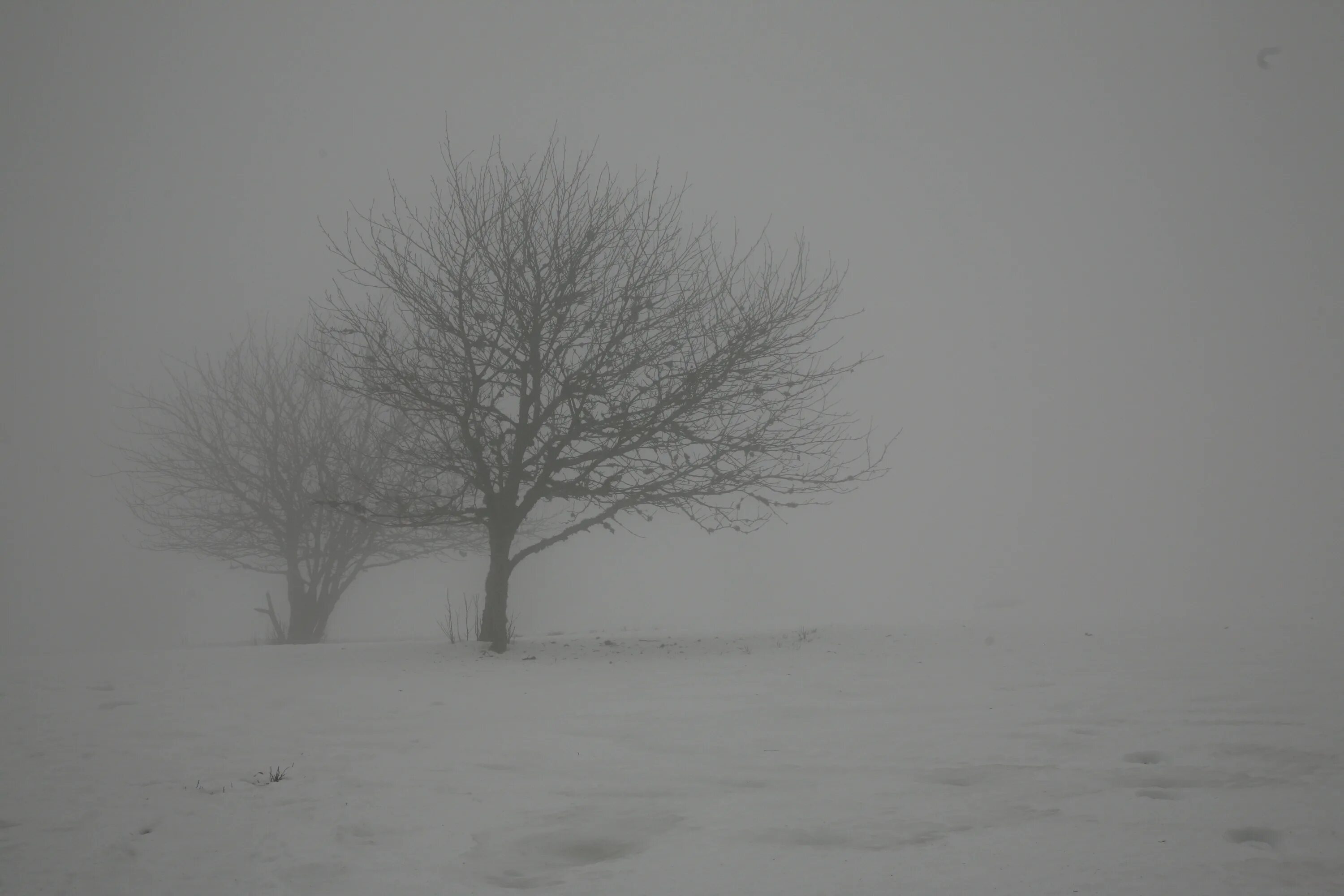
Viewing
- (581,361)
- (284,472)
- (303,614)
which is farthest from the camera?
(303,614)

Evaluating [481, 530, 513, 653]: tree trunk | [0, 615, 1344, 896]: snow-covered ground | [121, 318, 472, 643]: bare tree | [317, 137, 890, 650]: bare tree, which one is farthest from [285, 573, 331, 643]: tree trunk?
[0, 615, 1344, 896]: snow-covered ground

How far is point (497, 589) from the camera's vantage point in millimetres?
10906

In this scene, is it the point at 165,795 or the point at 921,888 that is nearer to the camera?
the point at 921,888

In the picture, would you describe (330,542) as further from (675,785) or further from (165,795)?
(675,785)

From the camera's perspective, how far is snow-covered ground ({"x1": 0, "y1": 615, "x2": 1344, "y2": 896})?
9.70ft

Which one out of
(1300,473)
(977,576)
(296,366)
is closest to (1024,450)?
(1300,473)

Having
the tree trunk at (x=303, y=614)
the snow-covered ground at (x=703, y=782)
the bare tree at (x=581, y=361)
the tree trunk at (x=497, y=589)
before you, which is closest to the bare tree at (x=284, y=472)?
the tree trunk at (x=303, y=614)

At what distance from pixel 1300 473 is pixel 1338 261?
172 metres

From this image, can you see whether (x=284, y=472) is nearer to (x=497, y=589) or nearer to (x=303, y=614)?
(x=303, y=614)

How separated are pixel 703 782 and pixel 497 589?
7298mm

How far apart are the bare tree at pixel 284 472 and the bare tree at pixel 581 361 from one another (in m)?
5.09

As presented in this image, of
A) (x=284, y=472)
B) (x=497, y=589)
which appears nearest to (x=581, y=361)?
(x=497, y=589)

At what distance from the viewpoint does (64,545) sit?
40.5m

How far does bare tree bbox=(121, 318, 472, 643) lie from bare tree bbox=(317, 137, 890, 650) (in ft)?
16.7
